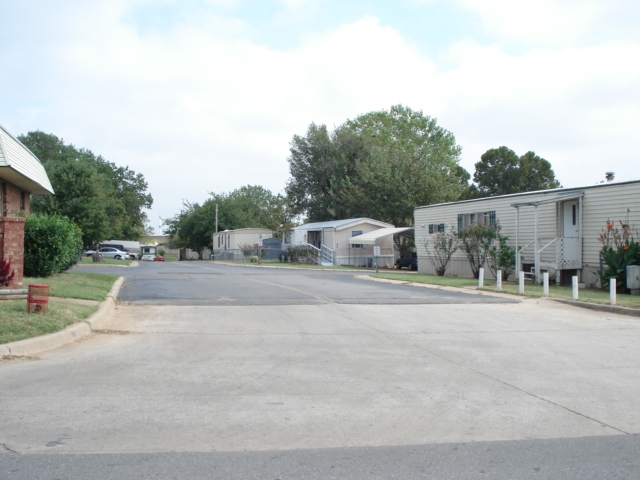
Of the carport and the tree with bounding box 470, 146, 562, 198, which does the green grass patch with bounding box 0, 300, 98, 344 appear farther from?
the tree with bounding box 470, 146, 562, 198

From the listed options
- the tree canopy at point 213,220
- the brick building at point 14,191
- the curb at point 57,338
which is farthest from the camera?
the tree canopy at point 213,220

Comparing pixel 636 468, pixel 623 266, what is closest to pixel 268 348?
pixel 636 468

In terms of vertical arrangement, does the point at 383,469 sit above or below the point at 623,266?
below

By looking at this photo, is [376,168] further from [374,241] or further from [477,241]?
[477,241]

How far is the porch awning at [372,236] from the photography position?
44.4m

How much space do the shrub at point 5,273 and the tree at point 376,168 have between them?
36.7m

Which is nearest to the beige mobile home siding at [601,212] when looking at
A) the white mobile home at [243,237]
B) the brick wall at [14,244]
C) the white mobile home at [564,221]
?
the white mobile home at [564,221]

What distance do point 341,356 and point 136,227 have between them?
266 feet

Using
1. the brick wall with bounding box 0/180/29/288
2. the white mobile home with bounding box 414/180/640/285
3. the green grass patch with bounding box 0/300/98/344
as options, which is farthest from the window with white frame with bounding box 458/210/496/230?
the green grass patch with bounding box 0/300/98/344

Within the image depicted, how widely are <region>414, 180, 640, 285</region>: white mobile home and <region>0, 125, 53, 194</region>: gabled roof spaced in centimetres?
1811

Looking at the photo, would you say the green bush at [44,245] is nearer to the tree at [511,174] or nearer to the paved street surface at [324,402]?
the paved street surface at [324,402]

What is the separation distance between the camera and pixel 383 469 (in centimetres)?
484

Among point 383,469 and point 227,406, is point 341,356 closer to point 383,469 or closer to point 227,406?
point 227,406

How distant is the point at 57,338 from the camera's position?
379 inches
